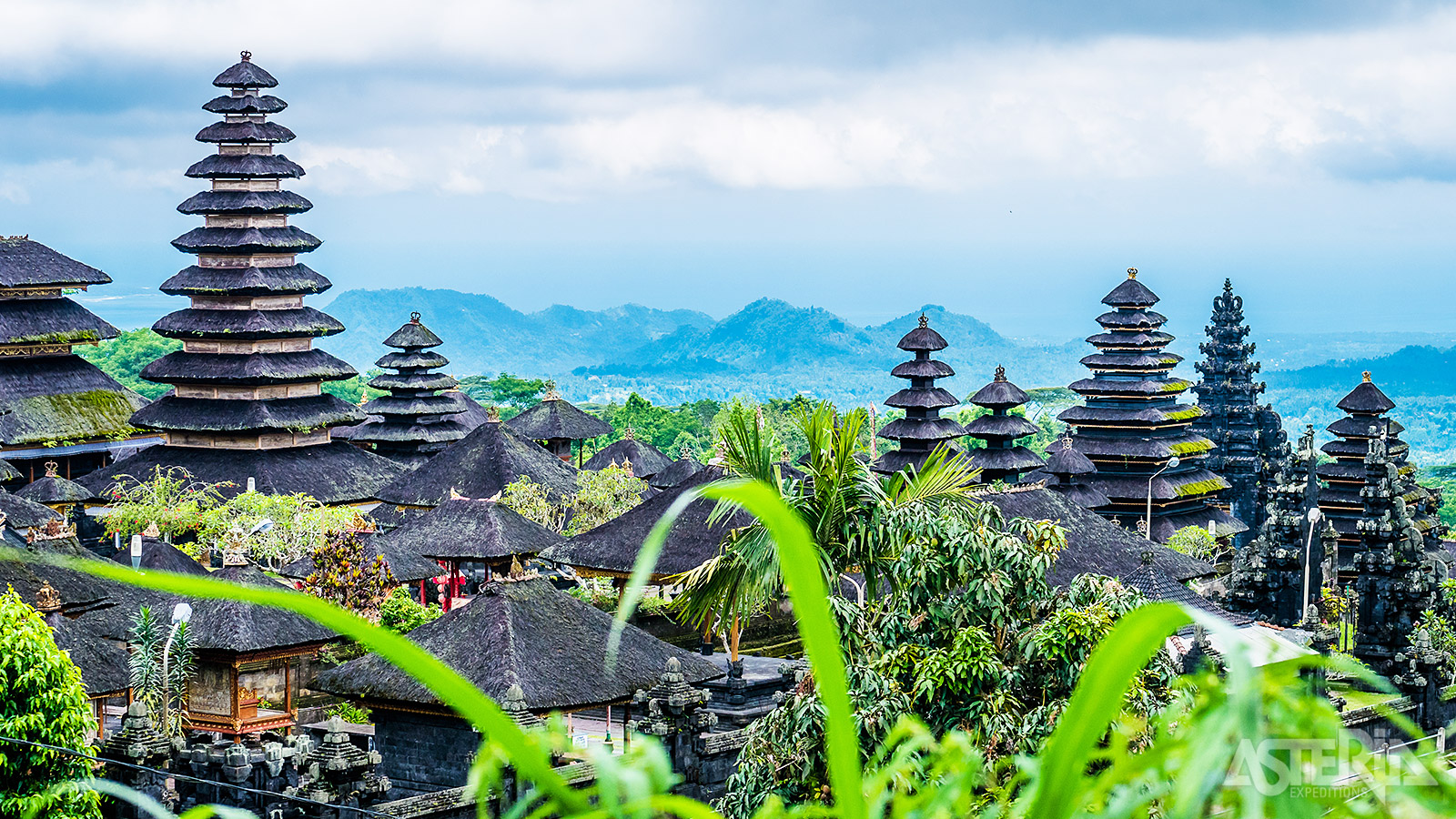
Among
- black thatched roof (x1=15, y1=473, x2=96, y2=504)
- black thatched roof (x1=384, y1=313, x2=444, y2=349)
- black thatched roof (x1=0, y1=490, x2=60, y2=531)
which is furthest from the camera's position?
black thatched roof (x1=384, y1=313, x2=444, y2=349)

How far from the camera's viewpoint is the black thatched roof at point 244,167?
42469 millimetres

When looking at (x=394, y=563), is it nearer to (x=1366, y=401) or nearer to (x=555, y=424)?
(x=555, y=424)

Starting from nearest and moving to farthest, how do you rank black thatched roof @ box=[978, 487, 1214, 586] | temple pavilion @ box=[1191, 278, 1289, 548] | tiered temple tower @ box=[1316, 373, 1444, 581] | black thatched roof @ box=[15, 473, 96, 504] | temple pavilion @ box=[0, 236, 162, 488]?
black thatched roof @ box=[978, 487, 1214, 586] < tiered temple tower @ box=[1316, 373, 1444, 581] < black thatched roof @ box=[15, 473, 96, 504] < temple pavilion @ box=[0, 236, 162, 488] < temple pavilion @ box=[1191, 278, 1289, 548]

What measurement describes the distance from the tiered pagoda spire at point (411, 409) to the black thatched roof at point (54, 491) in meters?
9.21

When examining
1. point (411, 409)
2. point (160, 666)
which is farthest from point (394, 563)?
point (411, 409)

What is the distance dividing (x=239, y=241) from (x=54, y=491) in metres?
8.20

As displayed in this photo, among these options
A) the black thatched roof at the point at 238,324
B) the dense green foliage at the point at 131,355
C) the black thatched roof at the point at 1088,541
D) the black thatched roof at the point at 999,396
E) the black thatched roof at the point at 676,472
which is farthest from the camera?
the dense green foliage at the point at 131,355

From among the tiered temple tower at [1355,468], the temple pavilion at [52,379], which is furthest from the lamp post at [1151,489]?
the temple pavilion at [52,379]

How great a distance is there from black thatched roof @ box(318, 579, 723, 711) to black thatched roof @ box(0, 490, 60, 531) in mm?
11559

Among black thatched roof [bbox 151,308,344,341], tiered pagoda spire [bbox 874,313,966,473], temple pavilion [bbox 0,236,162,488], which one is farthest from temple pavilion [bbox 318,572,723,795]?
temple pavilion [bbox 0,236,162,488]

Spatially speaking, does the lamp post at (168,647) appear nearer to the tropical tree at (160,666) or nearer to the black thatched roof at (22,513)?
the tropical tree at (160,666)

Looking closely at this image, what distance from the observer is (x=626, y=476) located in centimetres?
3694

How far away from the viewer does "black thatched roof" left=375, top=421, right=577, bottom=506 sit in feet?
123

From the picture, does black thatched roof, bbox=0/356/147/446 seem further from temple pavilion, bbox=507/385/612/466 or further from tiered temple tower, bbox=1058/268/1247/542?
tiered temple tower, bbox=1058/268/1247/542
